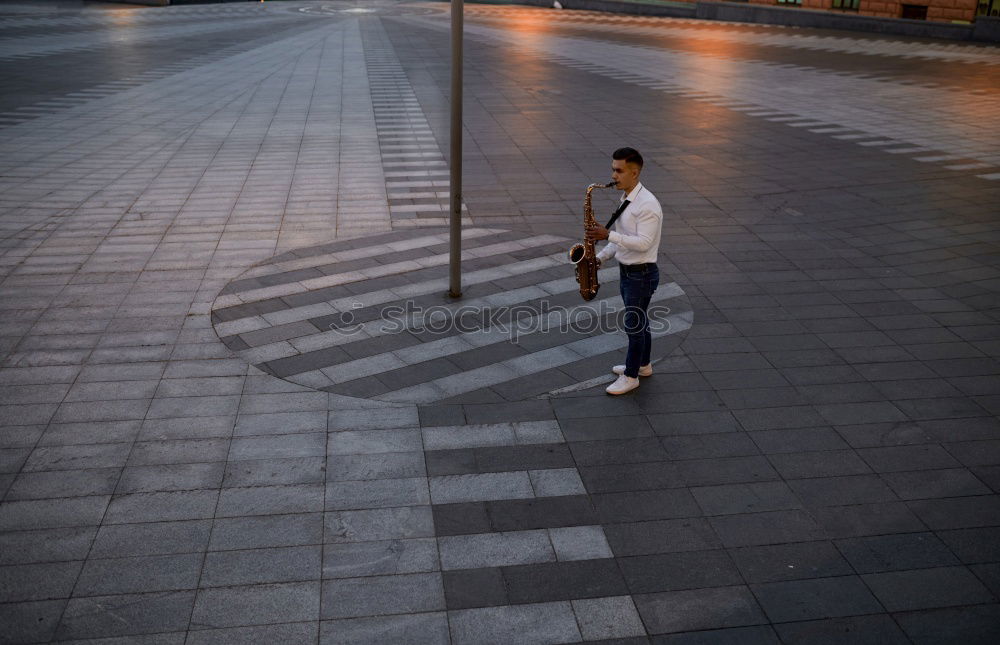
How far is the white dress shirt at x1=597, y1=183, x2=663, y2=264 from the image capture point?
6.73 metres

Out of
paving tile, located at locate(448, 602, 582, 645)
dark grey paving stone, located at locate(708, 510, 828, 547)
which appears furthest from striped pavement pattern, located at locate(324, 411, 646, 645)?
dark grey paving stone, located at locate(708, 510, 828, 547)

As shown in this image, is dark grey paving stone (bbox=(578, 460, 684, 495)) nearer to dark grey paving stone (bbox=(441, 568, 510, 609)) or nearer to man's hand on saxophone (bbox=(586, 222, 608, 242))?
dark grey paving stone (bbox=(441, 568, 510, 609))

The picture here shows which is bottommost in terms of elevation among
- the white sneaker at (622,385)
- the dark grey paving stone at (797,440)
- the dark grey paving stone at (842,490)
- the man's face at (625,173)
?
the dark grey paving stone at (842,490)

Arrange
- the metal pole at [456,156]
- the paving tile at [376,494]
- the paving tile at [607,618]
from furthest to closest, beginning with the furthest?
the metal pole at [456,156] → the paving tile at [376,494] → the paving tile at [607,618]

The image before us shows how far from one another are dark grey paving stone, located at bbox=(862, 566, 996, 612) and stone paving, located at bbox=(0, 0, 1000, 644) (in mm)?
27

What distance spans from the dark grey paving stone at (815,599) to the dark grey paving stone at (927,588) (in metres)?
0.11

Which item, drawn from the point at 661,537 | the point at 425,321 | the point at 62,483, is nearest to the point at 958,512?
the point at 661,537

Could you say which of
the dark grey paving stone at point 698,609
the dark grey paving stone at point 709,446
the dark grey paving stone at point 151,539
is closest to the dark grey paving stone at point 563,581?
the dark grey paving stone at point 698,609

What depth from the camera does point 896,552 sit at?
5328mm

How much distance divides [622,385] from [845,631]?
2945 mm

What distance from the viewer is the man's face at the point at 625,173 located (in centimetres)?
673

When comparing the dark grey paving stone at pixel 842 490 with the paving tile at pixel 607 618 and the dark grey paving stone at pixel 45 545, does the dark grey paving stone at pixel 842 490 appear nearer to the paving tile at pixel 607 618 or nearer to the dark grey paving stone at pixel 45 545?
the paving tile at pixel 607 618

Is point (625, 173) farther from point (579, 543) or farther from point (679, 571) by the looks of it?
point (679, 571)

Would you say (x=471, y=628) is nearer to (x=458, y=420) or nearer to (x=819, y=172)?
(x=458, y=420)
